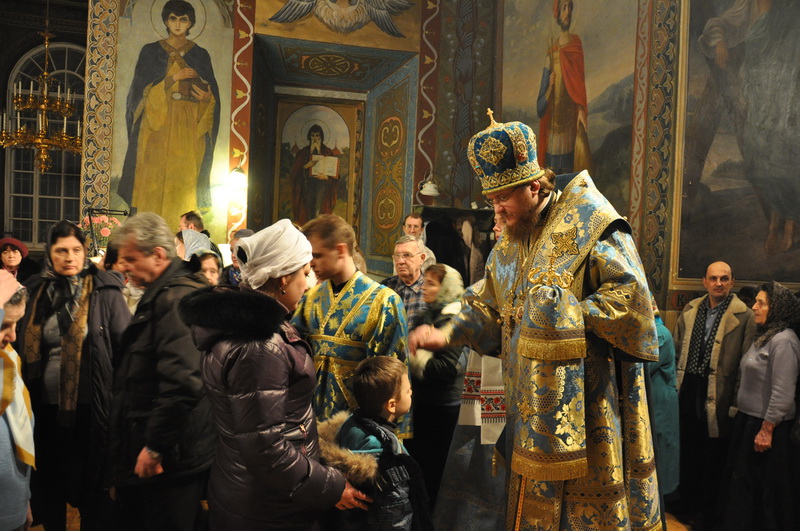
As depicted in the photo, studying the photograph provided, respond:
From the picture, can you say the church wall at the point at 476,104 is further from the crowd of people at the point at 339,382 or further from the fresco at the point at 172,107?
the crowd of people at the point at 339,382

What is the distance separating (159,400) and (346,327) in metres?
0.81

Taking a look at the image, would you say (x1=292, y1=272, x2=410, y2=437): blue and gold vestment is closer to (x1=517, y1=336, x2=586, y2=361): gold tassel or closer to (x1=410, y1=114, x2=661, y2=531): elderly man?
(x1=410, y1=114, x2=661, y2=531): elderly man

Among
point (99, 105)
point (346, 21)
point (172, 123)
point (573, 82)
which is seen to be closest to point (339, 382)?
point (573, 82)

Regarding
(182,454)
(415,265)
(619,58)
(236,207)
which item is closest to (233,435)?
(182,454)

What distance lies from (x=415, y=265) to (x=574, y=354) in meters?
2.53

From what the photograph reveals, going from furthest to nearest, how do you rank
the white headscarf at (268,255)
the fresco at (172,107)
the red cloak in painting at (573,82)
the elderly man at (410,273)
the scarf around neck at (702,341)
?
the fresco at (172,107) → the red cloak in painting at (573,82) → the scarf around neck at (702,341) → the elderly man at (410,273) → the white headscarf at (268,255)

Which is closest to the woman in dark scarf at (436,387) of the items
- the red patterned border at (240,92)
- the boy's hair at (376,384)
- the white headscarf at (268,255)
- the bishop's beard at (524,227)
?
the bishop's beard at (524,227)

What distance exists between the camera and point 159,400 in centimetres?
260

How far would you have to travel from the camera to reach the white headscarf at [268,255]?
2160mm

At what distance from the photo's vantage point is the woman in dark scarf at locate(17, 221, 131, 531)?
11.9 feet

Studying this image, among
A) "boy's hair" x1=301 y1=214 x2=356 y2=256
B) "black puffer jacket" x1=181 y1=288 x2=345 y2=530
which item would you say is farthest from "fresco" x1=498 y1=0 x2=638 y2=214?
Result: "black puffer jacket" x1=181 y1=288 x2=345 y2=530

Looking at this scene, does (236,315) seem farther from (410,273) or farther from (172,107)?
(172,107)

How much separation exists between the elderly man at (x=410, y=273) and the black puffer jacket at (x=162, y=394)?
Result: 2054mm

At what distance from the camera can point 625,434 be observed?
8.14 ft
